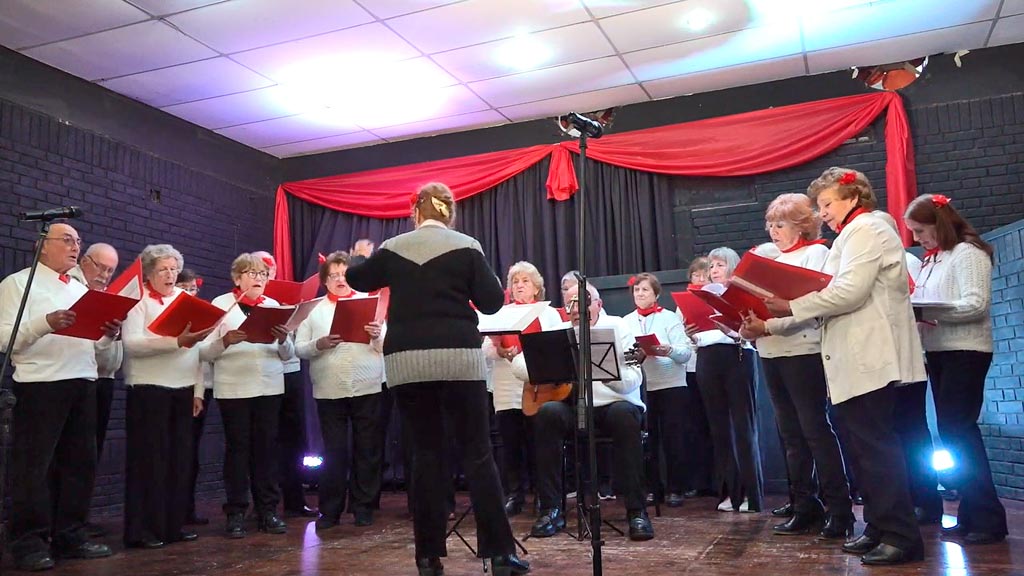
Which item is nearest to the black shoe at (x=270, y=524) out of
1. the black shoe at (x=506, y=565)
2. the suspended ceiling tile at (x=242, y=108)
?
the black shoe at (x=506, y=565)

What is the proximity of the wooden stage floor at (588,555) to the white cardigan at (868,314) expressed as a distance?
0.67 m

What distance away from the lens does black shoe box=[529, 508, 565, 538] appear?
379cm

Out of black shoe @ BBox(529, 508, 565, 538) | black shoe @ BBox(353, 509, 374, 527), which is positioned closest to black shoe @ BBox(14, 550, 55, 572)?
black shoe @ BBox(353, 509, 374, 527)

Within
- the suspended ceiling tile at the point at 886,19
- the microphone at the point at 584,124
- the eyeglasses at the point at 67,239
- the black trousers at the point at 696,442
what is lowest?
the black trousers at the point at 696,442

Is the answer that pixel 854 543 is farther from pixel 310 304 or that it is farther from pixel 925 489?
pixel 310 304

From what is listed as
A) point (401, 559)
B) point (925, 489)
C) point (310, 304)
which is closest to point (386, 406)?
point (310, 304)

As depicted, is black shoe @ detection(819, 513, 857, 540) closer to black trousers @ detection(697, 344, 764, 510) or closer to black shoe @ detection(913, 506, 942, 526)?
black shoe @ detection(913, 506, 942, 526)

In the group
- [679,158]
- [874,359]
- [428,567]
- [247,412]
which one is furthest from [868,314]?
[679,158]

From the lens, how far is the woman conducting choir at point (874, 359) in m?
2.80

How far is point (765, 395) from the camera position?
5762 mm

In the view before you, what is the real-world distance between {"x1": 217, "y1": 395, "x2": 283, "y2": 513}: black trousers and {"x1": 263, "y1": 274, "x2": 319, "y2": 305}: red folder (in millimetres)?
659

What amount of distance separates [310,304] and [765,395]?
337 cm

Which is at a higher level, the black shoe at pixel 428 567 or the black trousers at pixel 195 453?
the black trousers at pixel 195 453

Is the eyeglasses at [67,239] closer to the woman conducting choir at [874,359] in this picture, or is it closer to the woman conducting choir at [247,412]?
the woman conducting choir at [247,412]
